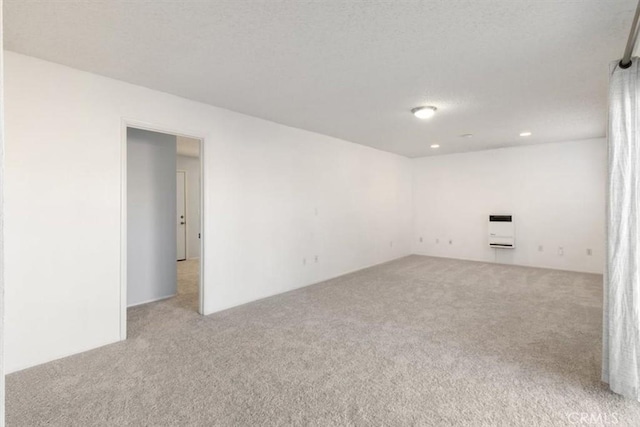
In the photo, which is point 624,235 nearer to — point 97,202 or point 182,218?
point 97,202

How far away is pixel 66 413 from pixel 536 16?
13.0ft

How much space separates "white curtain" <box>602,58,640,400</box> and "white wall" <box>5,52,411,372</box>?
363cm

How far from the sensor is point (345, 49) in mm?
2508

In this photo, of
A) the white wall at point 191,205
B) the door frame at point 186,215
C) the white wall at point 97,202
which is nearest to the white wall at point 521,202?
the white wall at point 97,202

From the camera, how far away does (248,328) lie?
341cm

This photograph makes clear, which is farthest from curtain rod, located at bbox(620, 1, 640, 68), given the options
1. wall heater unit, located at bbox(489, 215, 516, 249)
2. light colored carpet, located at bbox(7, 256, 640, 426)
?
wall heater unit, located at bbox(489, 215, 516, 249)

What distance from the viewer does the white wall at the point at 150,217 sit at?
4.27 metres

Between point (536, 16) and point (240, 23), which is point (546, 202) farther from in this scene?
point (240, 23)

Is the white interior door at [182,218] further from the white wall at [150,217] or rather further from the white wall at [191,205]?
the white wall at [150,217]

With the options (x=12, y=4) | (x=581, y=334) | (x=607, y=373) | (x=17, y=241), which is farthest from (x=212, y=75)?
(x=581, y=334)

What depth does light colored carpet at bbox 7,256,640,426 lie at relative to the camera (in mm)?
2057

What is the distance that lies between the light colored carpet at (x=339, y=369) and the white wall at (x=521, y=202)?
88.6 inches

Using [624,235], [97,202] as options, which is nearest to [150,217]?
[97,202]

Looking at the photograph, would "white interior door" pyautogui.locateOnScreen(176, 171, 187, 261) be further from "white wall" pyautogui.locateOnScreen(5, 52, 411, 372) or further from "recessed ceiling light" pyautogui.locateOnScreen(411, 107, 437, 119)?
"recessed ceiling light" pyautogui.locateOnScreen(411, 107, 437, 119)
